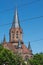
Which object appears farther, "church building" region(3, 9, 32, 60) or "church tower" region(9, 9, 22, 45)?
"church tower" region(9, 9, 22, 45)

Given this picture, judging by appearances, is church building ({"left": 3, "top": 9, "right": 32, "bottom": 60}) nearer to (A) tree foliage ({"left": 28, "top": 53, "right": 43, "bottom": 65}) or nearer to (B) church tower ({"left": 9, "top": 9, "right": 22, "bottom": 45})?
(B) church tower ({"left": 9, "top": 9, "right": 22, "bottom": 45})

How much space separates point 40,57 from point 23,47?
27.3 m

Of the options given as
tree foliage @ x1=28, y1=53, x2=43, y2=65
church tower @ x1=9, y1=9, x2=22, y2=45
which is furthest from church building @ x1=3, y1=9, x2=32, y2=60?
tree foliage @ x1=28, y1=53, x2=43, y2=65

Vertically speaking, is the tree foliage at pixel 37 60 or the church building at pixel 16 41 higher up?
the church building at pixel 16 41

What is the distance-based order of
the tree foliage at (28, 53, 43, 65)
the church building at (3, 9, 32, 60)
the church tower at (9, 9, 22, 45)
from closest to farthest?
the tree foliage at (28, 53, 43, 65), the church building at (3, 9, 32, 60), the church tower at (9, 9, 22, 45)

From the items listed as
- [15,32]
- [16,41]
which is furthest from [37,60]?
[15,32]

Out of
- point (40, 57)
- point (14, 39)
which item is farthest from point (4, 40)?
point (40, 57)

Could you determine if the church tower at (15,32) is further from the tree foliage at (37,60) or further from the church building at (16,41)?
the tree foliage at (37,60)

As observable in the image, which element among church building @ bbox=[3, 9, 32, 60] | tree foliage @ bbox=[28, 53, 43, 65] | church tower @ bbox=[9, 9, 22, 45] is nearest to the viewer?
tree foliage @ bbox=[28, 53, 43, 65]

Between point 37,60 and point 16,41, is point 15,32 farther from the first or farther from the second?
point 37,60

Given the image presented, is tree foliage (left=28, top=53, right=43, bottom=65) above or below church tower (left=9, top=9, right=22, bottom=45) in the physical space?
below

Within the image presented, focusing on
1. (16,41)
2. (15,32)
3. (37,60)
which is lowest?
(37,60)

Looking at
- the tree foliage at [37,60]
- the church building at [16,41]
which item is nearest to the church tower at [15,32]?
the church building at [16,41]

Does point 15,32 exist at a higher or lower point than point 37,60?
higher
